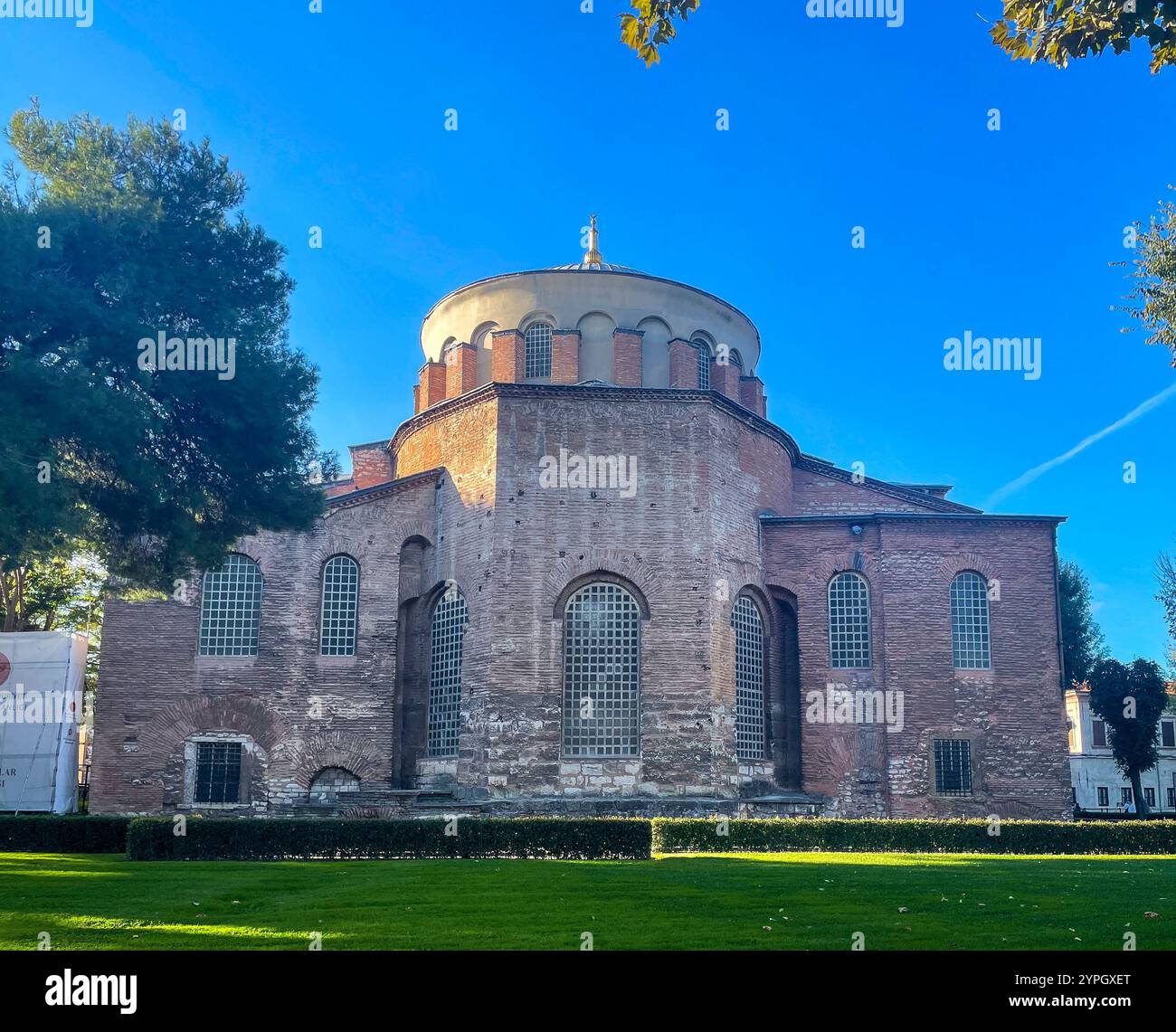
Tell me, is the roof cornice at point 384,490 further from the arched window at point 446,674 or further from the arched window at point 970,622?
the arched window at point 970,622

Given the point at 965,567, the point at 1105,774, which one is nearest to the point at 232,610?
the point at 965,567

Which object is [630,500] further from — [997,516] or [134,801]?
[134,801]

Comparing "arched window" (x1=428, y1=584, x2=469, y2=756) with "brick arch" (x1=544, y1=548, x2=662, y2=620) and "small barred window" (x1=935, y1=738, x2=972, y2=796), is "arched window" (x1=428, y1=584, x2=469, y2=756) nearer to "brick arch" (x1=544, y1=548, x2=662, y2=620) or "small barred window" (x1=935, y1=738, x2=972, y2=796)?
"brick arch" (x1=544, y1=548, x2=662, y2=620)

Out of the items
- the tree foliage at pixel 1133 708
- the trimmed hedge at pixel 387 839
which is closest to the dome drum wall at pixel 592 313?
the trimmed hedge at pixel 387 839

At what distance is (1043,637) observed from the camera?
27.0 metres

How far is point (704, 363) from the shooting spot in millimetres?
29938

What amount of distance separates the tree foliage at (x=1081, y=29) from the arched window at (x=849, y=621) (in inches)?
740

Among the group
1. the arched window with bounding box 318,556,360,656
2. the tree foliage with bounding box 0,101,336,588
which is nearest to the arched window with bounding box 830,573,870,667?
the arched window with bounding box 318,556,360,656

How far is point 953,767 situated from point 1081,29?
66.3ft

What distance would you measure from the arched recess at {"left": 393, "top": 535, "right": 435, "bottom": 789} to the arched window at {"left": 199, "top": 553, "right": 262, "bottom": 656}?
11.4 ft

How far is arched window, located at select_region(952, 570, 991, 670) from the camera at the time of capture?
27.1 meters

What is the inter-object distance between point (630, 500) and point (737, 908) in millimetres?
15047

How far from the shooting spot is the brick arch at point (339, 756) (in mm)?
25828
